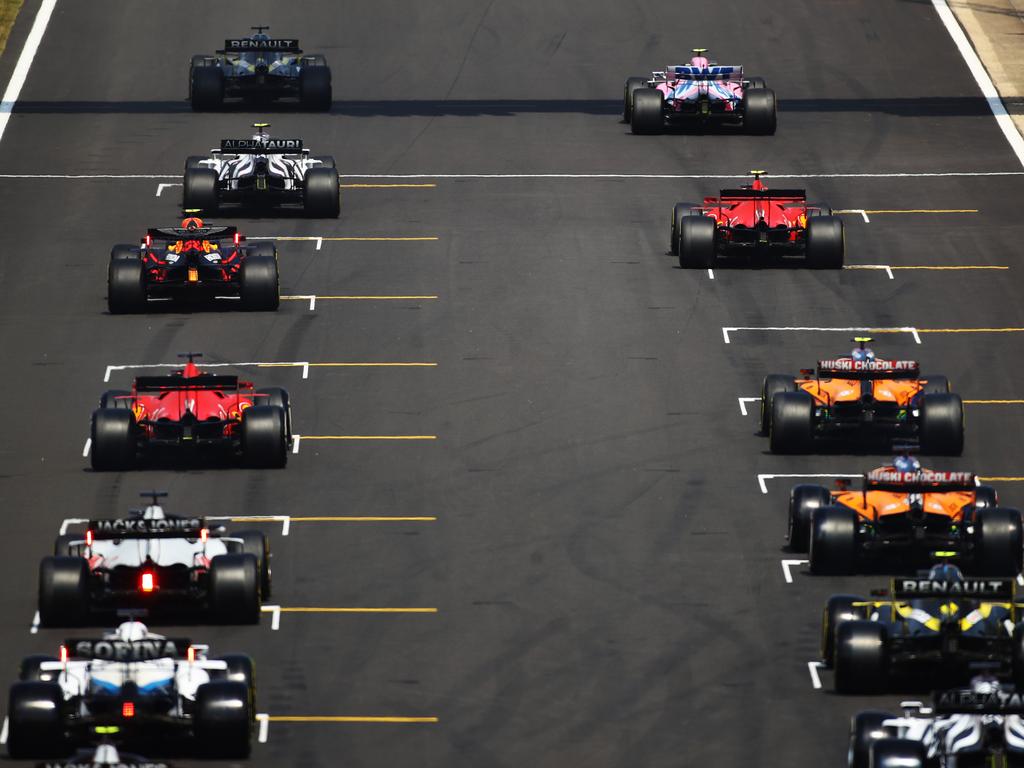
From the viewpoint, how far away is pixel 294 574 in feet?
169

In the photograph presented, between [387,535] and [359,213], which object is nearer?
[387,535]

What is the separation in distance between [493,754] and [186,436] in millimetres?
14779

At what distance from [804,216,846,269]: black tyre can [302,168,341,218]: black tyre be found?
42.8 feet

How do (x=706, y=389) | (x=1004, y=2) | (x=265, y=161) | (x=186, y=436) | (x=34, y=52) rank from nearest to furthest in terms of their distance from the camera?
(x=186, y=436)
(x=706, y=389)
(x=265, y=161)
(x=34, y=52)
(x=1004, y=2)

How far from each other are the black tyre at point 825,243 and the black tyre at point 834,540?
68.0 ft

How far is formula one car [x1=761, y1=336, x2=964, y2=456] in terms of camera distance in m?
57.2

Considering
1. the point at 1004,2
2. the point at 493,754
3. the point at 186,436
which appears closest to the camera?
the point at 493,754

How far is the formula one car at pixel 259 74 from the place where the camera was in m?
86.1

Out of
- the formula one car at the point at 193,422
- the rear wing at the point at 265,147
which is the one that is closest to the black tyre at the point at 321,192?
the rear wing at the point at 265,147

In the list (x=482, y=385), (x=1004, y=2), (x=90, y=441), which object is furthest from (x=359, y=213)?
(x=1004, y=2)

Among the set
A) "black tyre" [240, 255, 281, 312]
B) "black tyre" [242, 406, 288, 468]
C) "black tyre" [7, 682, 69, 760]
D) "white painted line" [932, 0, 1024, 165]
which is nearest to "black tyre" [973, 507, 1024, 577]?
"black tyre" [242, 406, 288, 468]

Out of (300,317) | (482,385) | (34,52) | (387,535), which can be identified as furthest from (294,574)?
(34,52)

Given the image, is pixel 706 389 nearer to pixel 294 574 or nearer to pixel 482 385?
pixel 482 385

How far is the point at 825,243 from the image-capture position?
70312 mm
